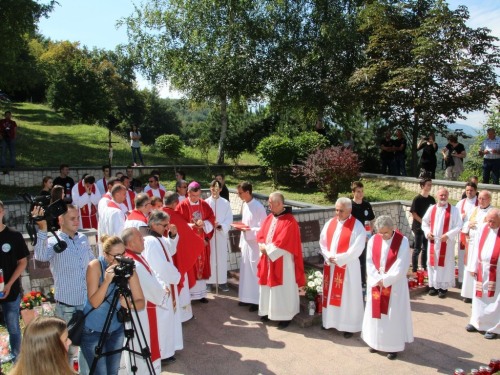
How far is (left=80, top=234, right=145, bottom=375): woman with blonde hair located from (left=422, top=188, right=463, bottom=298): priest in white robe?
18.8 ft

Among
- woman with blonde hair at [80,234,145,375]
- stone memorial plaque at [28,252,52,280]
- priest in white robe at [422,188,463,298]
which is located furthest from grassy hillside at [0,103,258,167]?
woman with blonde hair at [80,234,145,375]

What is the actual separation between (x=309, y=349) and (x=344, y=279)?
106cm

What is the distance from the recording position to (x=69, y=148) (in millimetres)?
21312

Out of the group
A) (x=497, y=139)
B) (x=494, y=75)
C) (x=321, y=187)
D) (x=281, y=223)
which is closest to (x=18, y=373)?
(x=281, y=223)

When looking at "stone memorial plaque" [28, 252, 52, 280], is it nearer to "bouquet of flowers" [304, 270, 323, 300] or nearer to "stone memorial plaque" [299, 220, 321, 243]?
"bouquet of flowers" [304, 270, 323, 300]

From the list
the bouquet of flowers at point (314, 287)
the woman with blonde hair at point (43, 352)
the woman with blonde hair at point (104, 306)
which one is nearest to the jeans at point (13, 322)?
the woman with blonde hair at point (104, 306)

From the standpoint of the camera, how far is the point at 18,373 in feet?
8.20

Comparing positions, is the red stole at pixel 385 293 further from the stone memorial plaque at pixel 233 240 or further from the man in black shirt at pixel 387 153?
the man in black shirt at pixel 387 153

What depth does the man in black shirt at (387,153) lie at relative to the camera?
52.2 feet

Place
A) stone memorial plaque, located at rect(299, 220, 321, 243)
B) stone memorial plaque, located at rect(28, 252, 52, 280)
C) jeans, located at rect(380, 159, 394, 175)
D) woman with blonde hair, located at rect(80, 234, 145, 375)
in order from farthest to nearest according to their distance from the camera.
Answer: jeans, located at rect(380, 159, 394, 175) → stone memorial plaque, located at rect(299, 220, 321, 243) → stone memorial plaque, located at rect(28, 252, 52, 280) → woman with blonde hair, located at rect(80, 234, 145, 375)

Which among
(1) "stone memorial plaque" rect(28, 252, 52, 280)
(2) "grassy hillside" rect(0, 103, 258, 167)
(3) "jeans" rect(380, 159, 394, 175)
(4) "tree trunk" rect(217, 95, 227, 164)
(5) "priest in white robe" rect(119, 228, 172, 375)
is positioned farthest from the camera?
(4) "tree trunk" rect(217, 95, 227, 164)

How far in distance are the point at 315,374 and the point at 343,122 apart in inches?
645

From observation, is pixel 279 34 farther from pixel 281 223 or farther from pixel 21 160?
pixel 281 223

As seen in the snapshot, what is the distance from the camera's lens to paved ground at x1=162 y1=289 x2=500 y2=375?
528 centimetres
